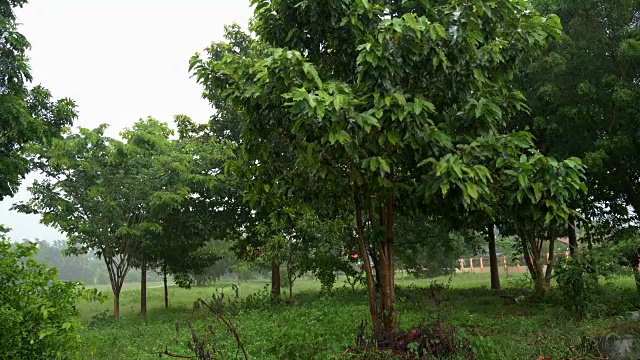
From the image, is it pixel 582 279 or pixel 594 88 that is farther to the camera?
pixel 594 88

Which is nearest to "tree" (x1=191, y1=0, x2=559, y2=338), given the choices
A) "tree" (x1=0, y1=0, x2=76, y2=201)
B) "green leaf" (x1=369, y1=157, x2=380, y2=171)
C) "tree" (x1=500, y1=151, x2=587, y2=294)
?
"green leaf" (x1=369, y1=157, x2=380, y2=171)

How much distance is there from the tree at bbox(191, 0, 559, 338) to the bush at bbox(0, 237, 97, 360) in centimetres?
278

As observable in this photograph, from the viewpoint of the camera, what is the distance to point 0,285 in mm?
4352

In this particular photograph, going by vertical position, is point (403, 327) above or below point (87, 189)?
below

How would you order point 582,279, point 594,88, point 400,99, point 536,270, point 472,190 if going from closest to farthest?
point 472,190
point 400,99
point 582,279
point 594,88
point 536,270

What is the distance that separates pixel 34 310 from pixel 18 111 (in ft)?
30.0

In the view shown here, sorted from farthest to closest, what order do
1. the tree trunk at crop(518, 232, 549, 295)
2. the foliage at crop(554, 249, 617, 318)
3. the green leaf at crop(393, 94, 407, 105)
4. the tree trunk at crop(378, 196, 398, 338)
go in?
the tree trunk at crop(518, 232, 549, 295)
the foliage at crop(554, 249, 617, 318)
the tree trunk at crop(378, 196, 398, 338)
the green leaf at crop(393, 94, 407, 105)

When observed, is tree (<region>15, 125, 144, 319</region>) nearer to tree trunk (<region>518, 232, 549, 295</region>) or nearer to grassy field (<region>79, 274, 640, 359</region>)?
grassy field (<region>79, 274, 640, 359</region>)

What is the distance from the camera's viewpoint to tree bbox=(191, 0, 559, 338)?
5172 millimetres

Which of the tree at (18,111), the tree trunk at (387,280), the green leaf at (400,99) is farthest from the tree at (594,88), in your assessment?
the tree at (18,111)

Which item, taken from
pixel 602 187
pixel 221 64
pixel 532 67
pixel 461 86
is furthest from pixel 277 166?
pixel 602 187

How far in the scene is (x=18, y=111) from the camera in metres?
11.5

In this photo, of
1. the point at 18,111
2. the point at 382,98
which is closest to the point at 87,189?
the point at 18,111

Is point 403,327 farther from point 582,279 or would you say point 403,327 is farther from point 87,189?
point 87,189
